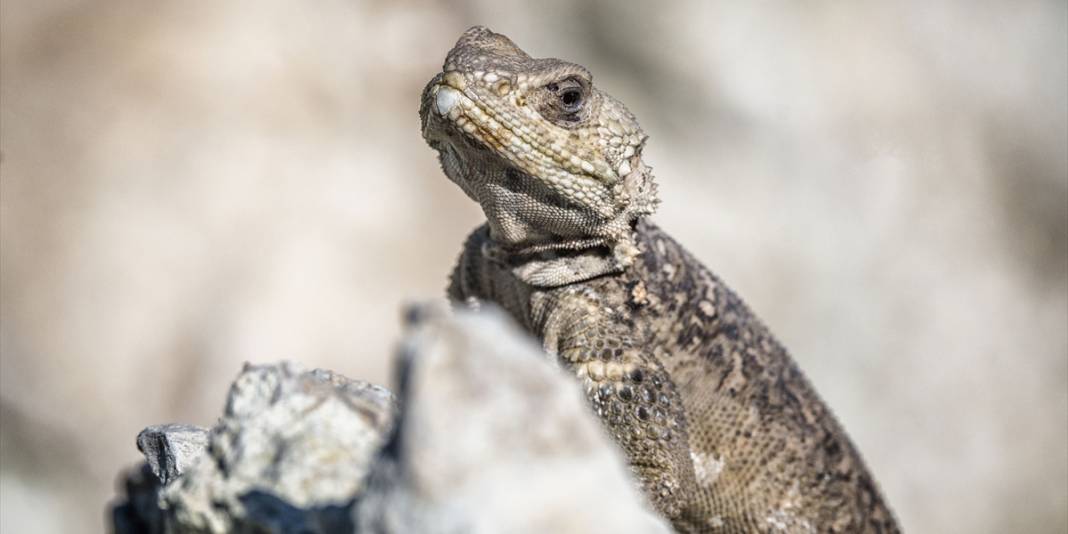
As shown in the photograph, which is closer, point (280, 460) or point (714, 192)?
point (280, 460)

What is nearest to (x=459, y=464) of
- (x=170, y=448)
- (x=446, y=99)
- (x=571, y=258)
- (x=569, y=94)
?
(x=170, y=448)

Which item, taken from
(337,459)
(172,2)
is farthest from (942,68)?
(337,459)

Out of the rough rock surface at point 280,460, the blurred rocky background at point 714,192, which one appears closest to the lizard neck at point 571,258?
the rough rock surface at point 280,460

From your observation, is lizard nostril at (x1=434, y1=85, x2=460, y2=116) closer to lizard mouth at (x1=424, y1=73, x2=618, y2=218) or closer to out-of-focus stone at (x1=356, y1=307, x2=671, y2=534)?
lizard mouth at (x1=424, y1=73, x2=618, y2=218)

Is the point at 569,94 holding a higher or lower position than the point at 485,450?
higher

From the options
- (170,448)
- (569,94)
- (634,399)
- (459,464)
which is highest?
(569,94)

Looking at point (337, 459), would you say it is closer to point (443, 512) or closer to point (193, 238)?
point (443, 512)

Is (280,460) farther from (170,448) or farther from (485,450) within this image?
(170,448)
